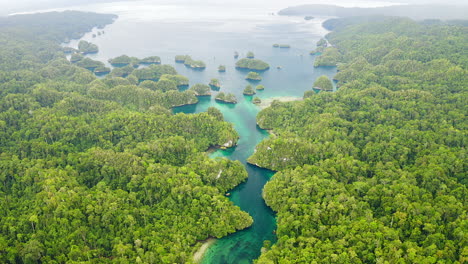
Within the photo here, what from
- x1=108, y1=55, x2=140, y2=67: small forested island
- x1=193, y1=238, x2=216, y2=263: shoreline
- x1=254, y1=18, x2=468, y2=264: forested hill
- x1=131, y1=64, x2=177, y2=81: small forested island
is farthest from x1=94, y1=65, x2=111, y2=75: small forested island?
x1=193, y1=238, x2=216, y2=263: shoreline

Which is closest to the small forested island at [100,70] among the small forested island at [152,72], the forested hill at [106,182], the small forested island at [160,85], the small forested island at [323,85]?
the small forested island at [152,72]

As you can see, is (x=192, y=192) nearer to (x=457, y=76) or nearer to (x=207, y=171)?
(x=207, y=171)

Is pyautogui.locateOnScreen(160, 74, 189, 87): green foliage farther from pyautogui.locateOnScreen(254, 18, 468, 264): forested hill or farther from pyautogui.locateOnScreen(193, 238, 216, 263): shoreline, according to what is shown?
pyautogui.locateOnScreen(193, 238, 216, 263): shoreline

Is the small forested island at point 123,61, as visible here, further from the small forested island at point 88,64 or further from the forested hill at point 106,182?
the forested hill at point 106,182

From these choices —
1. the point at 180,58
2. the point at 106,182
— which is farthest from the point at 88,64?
the point at 106,182

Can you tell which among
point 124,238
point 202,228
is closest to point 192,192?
point 202,228

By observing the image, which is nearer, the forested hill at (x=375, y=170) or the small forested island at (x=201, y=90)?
the forested hill at (x=375, y=170)

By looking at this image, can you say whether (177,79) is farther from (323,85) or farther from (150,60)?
(323,85)
